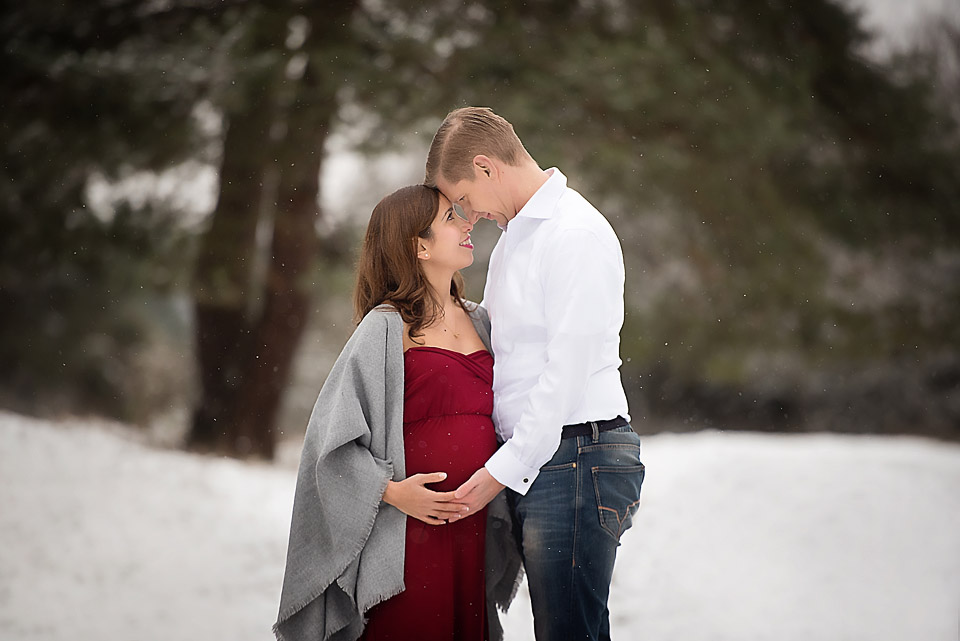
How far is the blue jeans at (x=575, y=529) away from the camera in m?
1.77

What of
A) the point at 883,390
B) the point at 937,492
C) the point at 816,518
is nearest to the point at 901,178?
the point at 883,390

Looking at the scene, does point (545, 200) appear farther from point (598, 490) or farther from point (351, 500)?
point (351, 500)

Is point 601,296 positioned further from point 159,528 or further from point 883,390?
point 883,390

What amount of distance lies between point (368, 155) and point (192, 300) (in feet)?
5.21

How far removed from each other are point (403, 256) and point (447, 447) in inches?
16.9

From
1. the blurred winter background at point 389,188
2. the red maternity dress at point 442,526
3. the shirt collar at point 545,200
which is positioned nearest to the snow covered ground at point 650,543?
the blurred winter background at point 389,188

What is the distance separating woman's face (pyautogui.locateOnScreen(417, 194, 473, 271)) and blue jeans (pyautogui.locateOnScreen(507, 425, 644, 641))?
470 millimetres

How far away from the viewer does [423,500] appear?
5.73ft

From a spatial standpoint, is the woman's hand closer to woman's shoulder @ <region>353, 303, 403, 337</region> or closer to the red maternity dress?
the red maternity dress

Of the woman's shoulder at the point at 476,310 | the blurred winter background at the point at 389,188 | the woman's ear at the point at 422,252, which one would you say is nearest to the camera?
the woman's ear at the point at 422,252

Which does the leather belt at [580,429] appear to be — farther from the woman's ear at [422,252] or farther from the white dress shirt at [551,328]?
the woman's ear at [422,252]

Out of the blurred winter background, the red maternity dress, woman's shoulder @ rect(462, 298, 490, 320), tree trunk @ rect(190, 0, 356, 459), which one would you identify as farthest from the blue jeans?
tree trunk @ rect(190, 0, 356, 459)

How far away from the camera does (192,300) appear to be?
236 inches

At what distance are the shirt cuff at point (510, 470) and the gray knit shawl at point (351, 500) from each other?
0.65 feet
